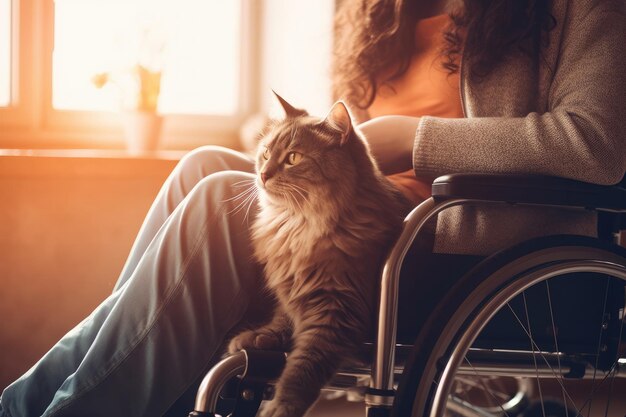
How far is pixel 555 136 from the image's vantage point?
0.99 m

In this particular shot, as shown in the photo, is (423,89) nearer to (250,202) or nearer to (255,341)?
(250,202)

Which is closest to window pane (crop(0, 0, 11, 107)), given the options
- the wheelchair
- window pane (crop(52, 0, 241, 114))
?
window pane (crop(52, 0, 241, 114))

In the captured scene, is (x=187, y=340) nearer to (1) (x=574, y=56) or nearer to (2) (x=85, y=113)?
(1) (x=574, y=56)

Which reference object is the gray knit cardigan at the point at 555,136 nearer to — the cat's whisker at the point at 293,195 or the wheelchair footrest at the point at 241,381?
the cat's whisker at the point at 293,195

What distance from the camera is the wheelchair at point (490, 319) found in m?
0.92

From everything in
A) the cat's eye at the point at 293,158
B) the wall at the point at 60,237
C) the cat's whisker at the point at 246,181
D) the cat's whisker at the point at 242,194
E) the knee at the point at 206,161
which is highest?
the cat's eye at the point at 293,158

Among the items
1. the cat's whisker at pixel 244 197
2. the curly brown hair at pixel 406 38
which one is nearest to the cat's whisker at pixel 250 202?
the cat's whisker at pixel 244 197

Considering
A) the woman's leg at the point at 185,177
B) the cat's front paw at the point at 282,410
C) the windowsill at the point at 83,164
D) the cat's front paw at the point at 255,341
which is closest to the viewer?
the cat's front paw at the point at 282,410

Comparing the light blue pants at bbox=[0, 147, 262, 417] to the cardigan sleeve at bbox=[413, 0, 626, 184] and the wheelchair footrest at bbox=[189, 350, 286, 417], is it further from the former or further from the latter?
the cardigan sleeve at bbox=[413, 0, 626, 184]

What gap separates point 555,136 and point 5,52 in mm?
1645

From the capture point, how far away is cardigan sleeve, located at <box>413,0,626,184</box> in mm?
989

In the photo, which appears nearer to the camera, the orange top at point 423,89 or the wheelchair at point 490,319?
the wheelchair at point 490,319

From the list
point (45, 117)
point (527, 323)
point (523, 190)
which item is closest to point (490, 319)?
point (527, 323)

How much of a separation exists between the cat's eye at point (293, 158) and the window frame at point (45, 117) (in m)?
1.30
